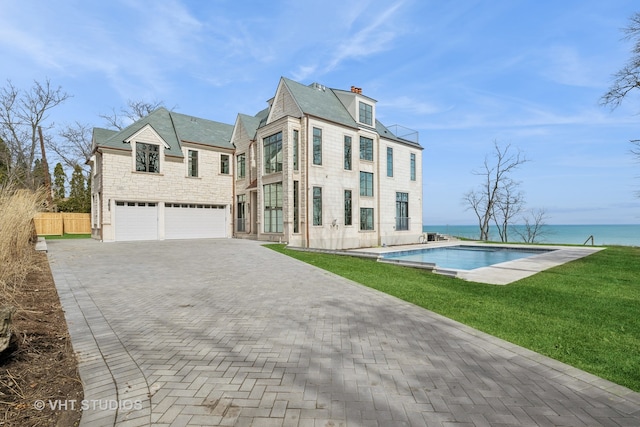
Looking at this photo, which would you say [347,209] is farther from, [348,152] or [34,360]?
[34,360]

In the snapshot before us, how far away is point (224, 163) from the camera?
81.6 ft

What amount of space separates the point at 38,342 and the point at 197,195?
20.1 metres

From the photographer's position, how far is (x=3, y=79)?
27.9 m

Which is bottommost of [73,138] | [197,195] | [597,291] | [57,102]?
[597,291]


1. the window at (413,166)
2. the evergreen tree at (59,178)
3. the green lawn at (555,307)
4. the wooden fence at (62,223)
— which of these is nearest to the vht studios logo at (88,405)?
the green lawn at (555,307)

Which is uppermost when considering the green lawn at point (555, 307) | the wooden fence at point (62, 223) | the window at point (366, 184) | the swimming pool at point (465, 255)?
the window at point (366, 184)

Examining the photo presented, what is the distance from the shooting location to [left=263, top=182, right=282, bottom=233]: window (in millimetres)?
20203

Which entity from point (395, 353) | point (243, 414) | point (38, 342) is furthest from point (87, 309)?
point (395, 353)

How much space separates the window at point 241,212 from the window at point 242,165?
5.79 feet

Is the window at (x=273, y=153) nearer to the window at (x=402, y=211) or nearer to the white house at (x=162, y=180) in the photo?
the white house at (x=162, y=180)

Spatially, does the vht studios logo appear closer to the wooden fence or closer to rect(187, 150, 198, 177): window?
rect(187, 150, 198, 177): window

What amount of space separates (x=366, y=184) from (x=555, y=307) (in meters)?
18.2

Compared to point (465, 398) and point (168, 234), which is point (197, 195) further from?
point (465, 398)

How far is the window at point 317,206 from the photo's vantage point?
65.9 feet
